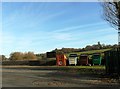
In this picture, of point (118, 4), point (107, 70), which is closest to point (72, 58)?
point (118, 4)

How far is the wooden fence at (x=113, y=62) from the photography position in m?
21.5

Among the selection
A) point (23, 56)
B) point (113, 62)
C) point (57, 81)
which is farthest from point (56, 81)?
point (23, 56)

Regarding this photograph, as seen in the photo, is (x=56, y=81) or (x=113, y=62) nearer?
(x=56, y=81)

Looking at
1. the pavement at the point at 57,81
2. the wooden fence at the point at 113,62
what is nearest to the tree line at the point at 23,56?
the wooden fence at the point at 113,62

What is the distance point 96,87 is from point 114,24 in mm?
15014

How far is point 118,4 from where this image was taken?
2653 centimetres

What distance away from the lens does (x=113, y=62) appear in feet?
72.1

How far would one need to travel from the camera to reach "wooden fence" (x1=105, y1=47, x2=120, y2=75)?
70.7ft

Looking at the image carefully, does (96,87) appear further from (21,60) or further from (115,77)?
(21,60)

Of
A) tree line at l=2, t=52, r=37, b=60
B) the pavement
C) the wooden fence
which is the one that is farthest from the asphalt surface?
tree line at l=2, t=52, r=37, b=60

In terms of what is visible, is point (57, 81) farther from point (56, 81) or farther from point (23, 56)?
point (23, 56)

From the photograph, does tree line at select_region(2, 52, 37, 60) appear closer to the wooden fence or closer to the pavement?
the wooden fence

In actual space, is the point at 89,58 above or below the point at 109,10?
below

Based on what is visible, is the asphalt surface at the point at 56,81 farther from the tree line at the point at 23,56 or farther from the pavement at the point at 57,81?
the tree line at the point at 23,56
